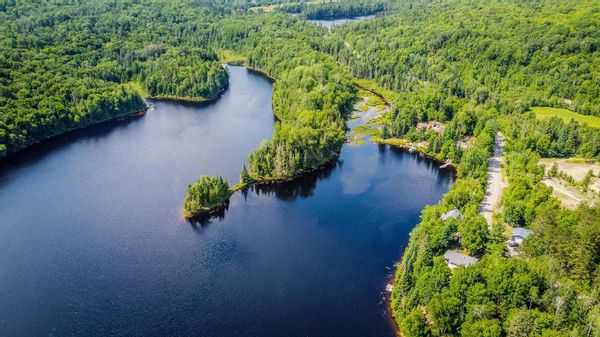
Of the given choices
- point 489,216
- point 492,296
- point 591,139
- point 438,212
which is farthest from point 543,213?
point 591,139

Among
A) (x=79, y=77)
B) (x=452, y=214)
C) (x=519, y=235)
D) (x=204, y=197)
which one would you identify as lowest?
(x=519, y=235)

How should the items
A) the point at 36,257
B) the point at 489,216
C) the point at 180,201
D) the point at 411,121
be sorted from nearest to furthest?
the point at 36,257 < the point at 489,216 < the point at 180,201 < the point at 411,121

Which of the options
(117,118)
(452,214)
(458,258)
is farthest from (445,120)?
(117,118)

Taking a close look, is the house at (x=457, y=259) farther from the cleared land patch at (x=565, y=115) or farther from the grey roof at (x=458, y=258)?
the cleared land patch at (x=565, y=115)

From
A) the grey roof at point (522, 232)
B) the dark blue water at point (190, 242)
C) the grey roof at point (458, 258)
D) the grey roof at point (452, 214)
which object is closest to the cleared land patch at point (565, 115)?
the dark blue water at point (190, 242)

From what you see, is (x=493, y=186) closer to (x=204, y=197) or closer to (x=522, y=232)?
(x=522, y=232)

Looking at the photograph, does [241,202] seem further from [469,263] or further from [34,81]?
[34,81]
